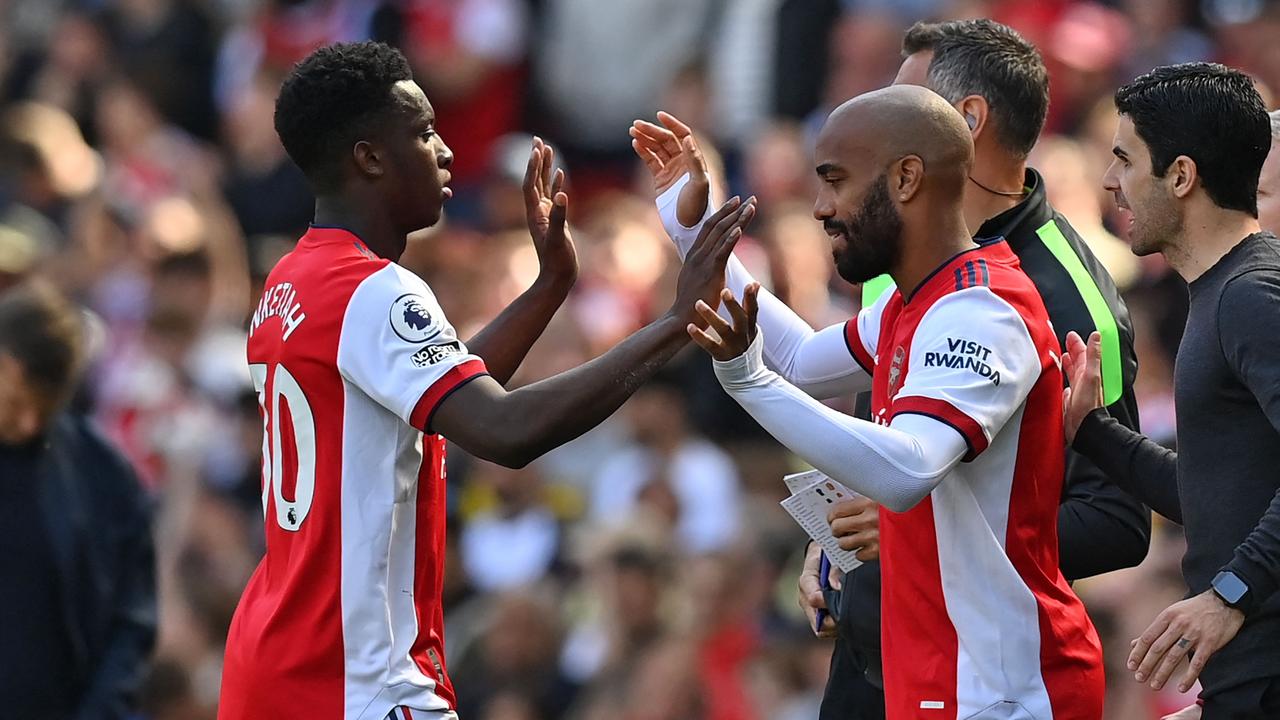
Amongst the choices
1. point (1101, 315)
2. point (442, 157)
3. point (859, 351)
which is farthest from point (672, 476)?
point (442, 157)

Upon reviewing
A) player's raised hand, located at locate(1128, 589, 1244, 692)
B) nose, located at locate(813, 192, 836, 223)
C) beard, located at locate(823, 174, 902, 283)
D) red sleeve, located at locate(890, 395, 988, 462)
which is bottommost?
player's raised hand, located at locate(1128, 589, 1244, 692)

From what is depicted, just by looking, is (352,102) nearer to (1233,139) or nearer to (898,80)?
(898,80)

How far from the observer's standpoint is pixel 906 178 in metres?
4.29

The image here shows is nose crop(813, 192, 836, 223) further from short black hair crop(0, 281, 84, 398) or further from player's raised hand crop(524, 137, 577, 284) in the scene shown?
short black hair crop(0, 281, 84, 398)

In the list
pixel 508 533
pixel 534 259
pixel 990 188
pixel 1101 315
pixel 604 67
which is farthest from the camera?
pixel 604 67

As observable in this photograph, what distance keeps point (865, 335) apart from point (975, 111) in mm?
635

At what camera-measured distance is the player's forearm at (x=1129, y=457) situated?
4.53 metres

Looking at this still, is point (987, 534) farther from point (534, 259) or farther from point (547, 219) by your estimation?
point (534, 259)

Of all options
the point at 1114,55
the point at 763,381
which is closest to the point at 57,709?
the point at 763,381

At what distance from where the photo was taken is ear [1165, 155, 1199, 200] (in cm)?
436

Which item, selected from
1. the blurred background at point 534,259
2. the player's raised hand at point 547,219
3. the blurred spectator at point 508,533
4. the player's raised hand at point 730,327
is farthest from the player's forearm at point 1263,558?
the blurred spectator at point 508,533

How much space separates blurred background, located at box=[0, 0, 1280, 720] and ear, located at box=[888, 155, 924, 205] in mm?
3176

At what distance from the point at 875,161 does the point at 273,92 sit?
28.6 feet

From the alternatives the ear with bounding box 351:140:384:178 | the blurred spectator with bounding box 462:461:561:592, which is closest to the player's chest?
the ear with bounding box 351:140:384:178
